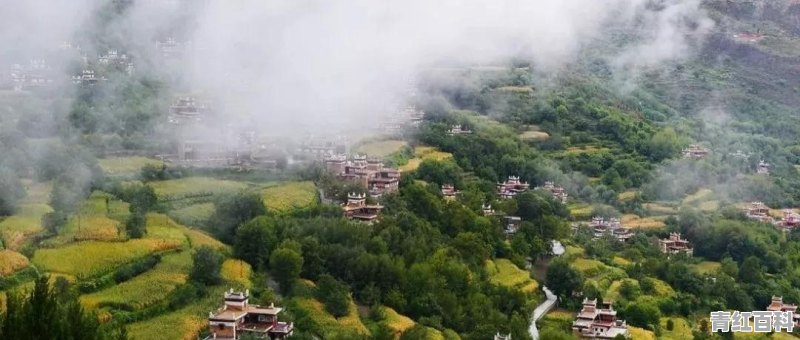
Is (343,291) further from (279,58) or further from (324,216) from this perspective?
(279,58)

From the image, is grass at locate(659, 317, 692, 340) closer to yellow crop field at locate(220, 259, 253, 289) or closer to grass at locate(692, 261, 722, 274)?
grass at locate(692, 261, 722, 274)

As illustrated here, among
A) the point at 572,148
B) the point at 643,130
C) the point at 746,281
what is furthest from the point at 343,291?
the point at 643,130

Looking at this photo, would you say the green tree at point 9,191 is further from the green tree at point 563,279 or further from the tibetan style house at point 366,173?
the green tree at point 563,279

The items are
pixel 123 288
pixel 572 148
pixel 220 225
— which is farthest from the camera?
pixel 572 148

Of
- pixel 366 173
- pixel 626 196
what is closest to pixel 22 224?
pixel 366 173

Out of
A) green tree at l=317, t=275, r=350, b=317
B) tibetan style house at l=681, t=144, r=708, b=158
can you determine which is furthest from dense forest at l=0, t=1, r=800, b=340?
tibetan style house at l=681, t=144, r=708, b=158

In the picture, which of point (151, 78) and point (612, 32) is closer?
point (151, 78)
